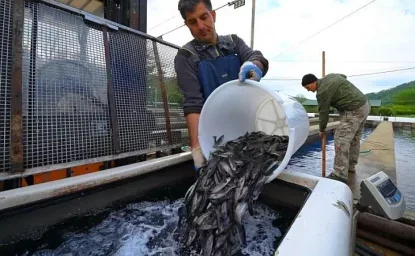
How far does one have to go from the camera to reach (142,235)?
1.65m

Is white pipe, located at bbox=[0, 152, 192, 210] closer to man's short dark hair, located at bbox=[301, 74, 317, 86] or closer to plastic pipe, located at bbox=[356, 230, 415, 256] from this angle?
plastic pipe, located at bbox=[356, 230, 415, 256]

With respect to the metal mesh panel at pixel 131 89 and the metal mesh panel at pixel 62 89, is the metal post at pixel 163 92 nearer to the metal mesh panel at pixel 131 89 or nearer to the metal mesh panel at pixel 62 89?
the metal mesh panel at pixel 131 89

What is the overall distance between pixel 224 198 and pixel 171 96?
2.30 metres

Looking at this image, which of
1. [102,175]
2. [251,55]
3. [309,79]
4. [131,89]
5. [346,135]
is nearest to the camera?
[102,175]

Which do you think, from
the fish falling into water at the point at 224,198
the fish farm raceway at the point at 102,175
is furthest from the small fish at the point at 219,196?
the fish farm raceway at the point at 102,175

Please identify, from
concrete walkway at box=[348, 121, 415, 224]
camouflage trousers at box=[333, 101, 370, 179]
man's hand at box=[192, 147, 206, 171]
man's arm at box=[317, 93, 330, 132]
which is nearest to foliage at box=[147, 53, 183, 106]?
man's hand at box=[192, 147, 206, 171]

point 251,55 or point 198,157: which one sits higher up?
point 251,55

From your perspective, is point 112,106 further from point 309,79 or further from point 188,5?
point 309,79

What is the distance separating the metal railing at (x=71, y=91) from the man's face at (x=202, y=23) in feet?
3.47

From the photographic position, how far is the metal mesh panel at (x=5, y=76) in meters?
1.79

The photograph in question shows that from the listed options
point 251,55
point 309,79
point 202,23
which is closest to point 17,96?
point 202,23

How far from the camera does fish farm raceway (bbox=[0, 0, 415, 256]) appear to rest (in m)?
1.45

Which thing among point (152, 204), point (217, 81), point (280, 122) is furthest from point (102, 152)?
point (280, 122)

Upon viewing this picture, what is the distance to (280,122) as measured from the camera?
265cm
